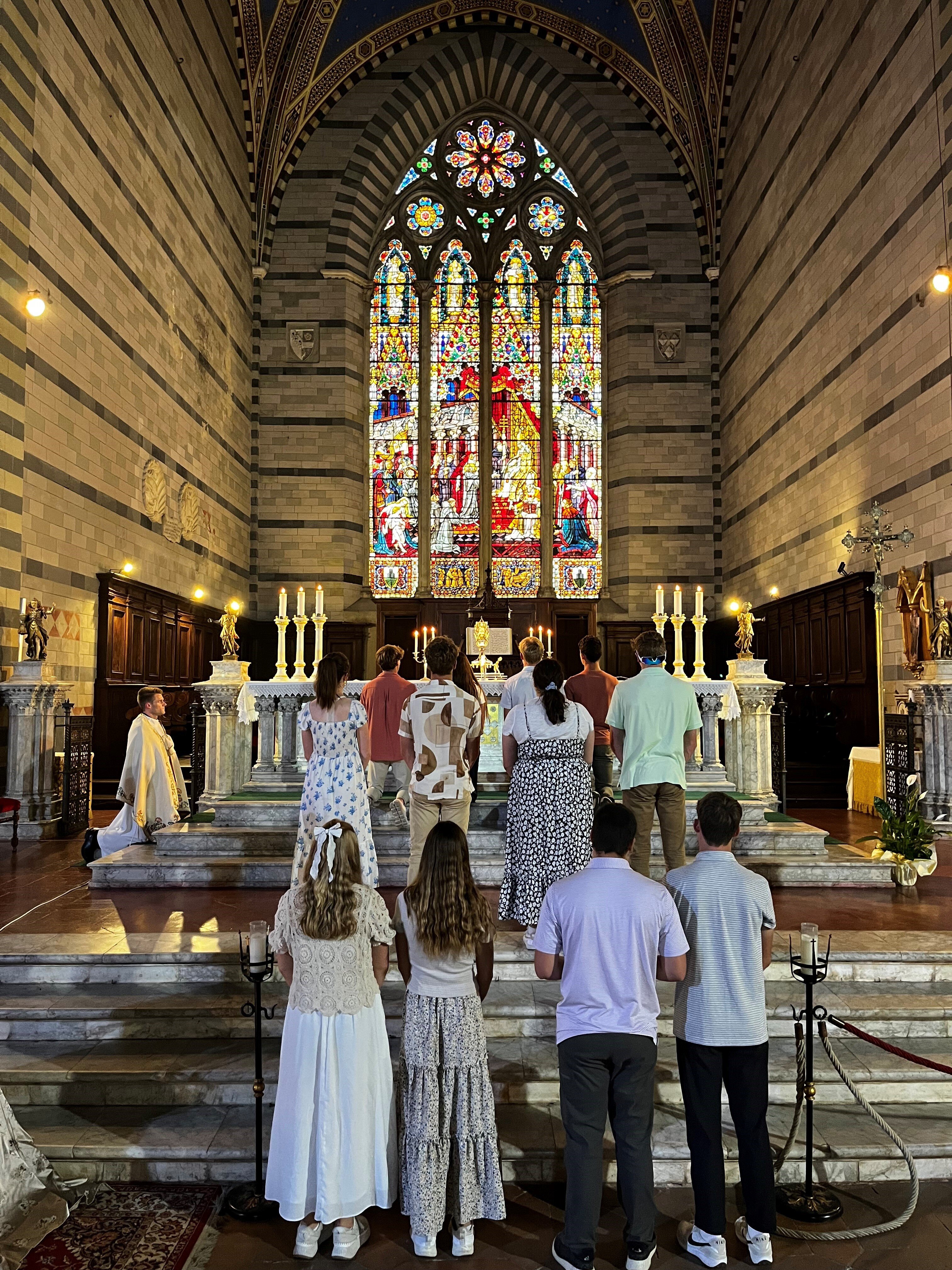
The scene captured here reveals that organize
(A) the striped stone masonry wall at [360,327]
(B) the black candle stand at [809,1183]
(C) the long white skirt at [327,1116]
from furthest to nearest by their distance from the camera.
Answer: (A) the striped stone masonry wall at [360,327]
(B) the black candle stand at [809,1183]
(C) the long white skirt at [327,1116]

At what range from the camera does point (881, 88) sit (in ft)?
37.2

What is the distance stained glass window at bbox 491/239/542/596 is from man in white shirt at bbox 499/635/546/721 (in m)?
12.3

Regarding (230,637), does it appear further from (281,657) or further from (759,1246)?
(759,1246)

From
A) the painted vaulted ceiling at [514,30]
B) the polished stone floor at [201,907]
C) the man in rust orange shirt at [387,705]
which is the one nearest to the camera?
the polished stone floor at [201,907]

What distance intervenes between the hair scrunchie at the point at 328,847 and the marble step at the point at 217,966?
6.34ft

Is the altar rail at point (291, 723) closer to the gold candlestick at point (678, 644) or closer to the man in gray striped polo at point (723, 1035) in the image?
the gold candlestick at point (678, 644)

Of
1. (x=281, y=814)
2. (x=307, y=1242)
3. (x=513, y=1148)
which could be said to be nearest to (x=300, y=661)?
(x=281, y=814)

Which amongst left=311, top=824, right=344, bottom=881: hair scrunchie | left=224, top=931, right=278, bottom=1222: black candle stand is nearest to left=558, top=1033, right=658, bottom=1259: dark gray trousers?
left=311, top=824, right=344, bottom=881: hair scrunchie

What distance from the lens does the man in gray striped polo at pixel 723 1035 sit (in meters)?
2.93

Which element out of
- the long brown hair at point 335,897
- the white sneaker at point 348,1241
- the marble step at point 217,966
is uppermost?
the long brown hair at point 335,897

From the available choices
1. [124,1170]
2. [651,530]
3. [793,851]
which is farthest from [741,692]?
[651,530]

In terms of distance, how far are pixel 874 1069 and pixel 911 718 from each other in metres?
6.10

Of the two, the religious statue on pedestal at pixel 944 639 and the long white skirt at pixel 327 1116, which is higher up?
the religious statue on pedestal at pixel 944 639

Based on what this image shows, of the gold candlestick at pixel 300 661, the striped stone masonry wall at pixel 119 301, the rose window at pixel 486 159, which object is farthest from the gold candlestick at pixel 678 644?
the rose window at pixel 486 159
